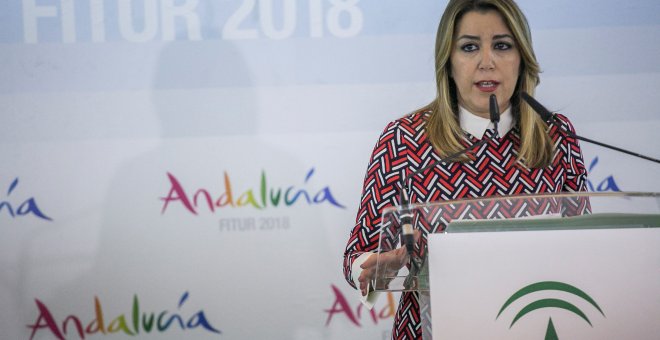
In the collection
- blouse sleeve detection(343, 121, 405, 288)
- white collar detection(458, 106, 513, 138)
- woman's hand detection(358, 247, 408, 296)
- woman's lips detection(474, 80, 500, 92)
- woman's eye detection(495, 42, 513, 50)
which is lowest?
woman's hand detection(358, 247, 408, 296)

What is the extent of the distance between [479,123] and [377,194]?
0.29m

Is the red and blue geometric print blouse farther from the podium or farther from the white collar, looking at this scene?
the podium

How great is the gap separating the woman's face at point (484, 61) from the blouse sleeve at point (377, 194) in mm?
201

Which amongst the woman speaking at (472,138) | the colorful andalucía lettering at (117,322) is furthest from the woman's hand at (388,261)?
the colorful andalucía lettering at (117,322)

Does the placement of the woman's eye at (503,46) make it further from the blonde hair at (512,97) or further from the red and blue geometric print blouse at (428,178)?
the red and blue geometric print blouse at (428,178)

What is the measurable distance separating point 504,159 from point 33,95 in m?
1.72

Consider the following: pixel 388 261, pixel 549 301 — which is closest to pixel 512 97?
pixel 388 261

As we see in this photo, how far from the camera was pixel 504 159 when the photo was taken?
1.69 meters

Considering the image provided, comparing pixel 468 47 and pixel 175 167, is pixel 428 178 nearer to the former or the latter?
pixel 468 47

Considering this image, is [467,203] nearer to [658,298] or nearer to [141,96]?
[658,298]

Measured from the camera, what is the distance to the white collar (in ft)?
5.65

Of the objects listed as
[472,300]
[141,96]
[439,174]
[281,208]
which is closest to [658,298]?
[472,300]

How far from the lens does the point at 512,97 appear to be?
1796 millimetres

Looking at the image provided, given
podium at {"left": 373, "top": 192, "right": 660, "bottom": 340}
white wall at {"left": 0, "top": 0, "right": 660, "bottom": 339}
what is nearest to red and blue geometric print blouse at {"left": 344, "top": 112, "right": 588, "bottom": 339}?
podium at {"left": 373, "top": 192, "right": 660, "bottom": 340}
